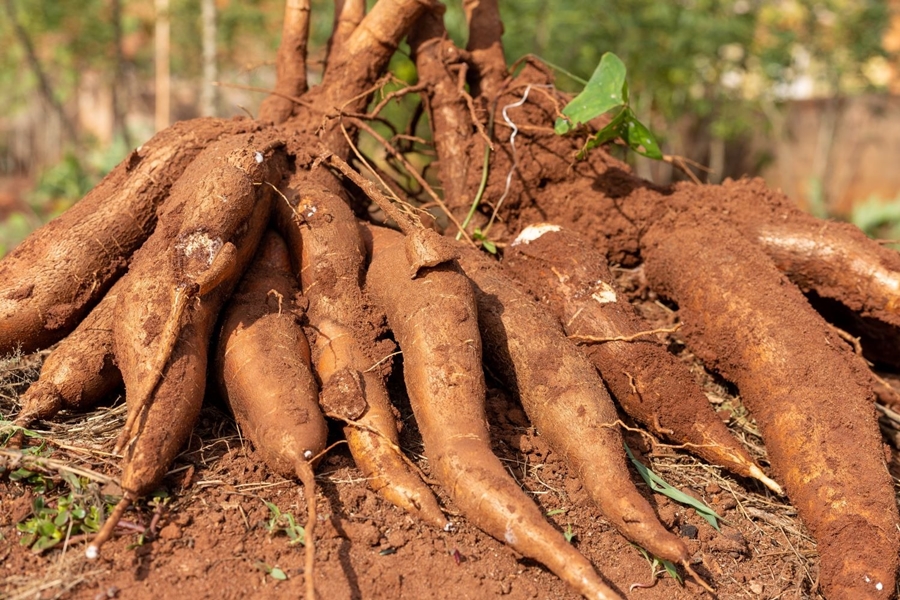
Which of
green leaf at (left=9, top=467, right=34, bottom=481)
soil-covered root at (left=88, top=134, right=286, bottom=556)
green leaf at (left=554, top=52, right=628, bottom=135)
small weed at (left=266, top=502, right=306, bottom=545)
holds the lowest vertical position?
small weed at (left=266, top=502, right=306, bottom=545)

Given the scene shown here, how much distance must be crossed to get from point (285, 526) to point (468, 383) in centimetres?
70

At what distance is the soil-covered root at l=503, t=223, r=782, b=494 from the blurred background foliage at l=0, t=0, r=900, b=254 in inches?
126

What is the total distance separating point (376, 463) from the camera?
2.29 m

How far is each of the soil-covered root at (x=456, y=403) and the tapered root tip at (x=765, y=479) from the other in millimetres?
916

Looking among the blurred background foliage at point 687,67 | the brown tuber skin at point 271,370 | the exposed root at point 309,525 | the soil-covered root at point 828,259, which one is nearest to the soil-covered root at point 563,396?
the brown tuber skin at point 271,370

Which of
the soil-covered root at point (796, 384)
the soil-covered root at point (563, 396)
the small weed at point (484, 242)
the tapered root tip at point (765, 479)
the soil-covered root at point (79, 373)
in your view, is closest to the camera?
the soil-covered root at point (563, 396)

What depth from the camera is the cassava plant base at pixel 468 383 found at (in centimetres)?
210

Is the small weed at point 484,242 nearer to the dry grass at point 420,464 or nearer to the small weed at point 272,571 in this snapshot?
the dry grass at point 420,464

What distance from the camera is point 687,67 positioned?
8.39m

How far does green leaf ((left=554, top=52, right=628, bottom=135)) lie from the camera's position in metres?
3.20

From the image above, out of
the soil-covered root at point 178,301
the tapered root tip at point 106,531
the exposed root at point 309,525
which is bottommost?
the exposed root at point 309,525

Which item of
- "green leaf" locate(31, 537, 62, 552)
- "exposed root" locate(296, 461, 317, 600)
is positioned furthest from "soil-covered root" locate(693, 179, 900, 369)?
"green leaf" locate(31, 537, 62, 552)

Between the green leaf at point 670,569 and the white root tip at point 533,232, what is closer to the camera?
the green leaf at point 670,569

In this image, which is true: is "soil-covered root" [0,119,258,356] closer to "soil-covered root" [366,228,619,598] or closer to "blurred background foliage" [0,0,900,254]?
"soil-covered root" [366,228,619,598]
